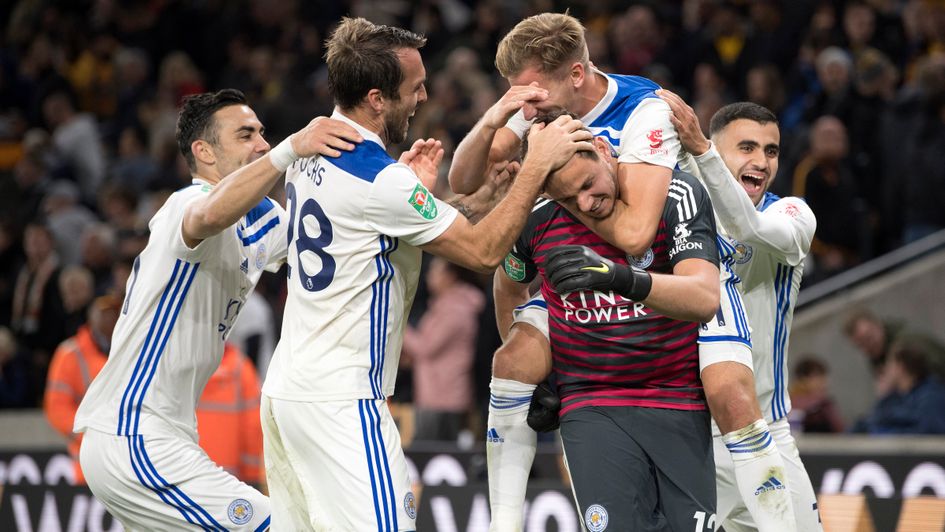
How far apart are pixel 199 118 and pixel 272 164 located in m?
1.08

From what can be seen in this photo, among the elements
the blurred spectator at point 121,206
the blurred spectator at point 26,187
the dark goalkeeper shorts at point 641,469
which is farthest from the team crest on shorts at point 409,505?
the blurred spectator at point 26,187

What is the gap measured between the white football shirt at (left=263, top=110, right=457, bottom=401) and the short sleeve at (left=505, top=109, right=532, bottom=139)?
0.68 m

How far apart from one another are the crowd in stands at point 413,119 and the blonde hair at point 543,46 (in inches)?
192

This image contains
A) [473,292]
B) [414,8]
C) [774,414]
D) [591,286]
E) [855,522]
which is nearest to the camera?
[591,286]

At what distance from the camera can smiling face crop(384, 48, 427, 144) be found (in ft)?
17.7

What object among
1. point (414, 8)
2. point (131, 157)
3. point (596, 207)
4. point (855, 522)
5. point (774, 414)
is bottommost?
point (855, 522)

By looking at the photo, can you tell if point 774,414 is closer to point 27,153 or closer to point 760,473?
point 760,473

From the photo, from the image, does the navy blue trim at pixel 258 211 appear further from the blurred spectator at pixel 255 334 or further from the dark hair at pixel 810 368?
the dark hair at pixel 810 368

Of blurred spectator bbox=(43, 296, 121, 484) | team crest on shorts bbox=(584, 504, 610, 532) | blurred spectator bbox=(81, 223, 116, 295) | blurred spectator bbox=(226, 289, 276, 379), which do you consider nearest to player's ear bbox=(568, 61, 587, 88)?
team crest on shorts bbox=(584, 504, 610, 532)

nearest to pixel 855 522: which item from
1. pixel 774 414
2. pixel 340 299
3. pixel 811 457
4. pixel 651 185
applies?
pixel 811 457

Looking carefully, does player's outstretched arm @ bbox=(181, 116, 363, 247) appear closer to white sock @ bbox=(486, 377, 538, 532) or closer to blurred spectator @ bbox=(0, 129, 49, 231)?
white sock @ bbox=(486, 377, 538, 532)

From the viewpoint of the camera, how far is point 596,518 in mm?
5129

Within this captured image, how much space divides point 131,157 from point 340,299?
1035 cm

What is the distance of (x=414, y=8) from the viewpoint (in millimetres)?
16016
